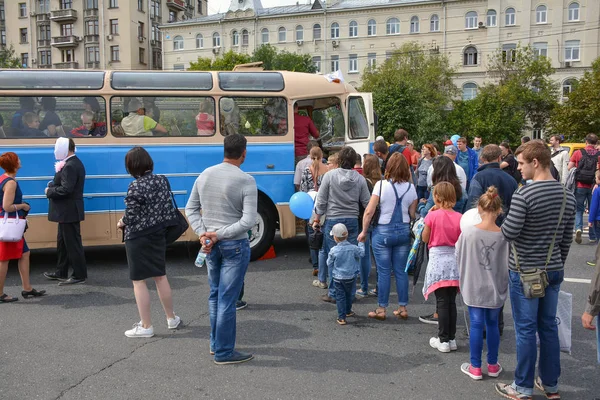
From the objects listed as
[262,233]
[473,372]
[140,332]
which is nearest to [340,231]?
[473,372]

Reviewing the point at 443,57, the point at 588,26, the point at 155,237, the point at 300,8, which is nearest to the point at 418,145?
the point at 443,57

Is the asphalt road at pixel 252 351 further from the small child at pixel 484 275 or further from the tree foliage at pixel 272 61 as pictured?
the tree foliage at pixel 272 61

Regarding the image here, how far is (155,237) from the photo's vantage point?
5.46m

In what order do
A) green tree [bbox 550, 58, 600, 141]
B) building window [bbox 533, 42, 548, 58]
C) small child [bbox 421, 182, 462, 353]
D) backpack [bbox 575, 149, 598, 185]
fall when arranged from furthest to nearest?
building window [bbox 533, 42, 548, 58] < green tree [bbox 550, 58, 600, 141] < backpack [bbox 575, 149, 598, 185] < small child [bbox 421, 182, 462, 353]

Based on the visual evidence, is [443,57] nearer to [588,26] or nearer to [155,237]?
[588,26]

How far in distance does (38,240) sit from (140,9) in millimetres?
65439

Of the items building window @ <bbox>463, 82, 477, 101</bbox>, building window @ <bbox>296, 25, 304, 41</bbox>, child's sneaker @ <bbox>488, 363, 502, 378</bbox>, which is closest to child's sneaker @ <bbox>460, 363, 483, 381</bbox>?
child's sneaker @ <bbox>488, 363, 502, 378</bbox>

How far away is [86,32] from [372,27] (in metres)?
34.4

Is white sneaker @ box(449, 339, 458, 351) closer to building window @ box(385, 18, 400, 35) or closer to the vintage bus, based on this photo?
the vintage bus

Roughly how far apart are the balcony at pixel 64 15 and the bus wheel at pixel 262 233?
6707 cm

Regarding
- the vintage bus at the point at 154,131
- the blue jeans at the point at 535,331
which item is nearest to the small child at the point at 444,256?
the blue jeans at the point at 535,331

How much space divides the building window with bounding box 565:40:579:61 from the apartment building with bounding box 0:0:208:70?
4714 cm

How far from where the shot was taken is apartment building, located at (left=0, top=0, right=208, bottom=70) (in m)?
65.8

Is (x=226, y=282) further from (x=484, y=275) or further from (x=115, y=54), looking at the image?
(x=115, y=54)
